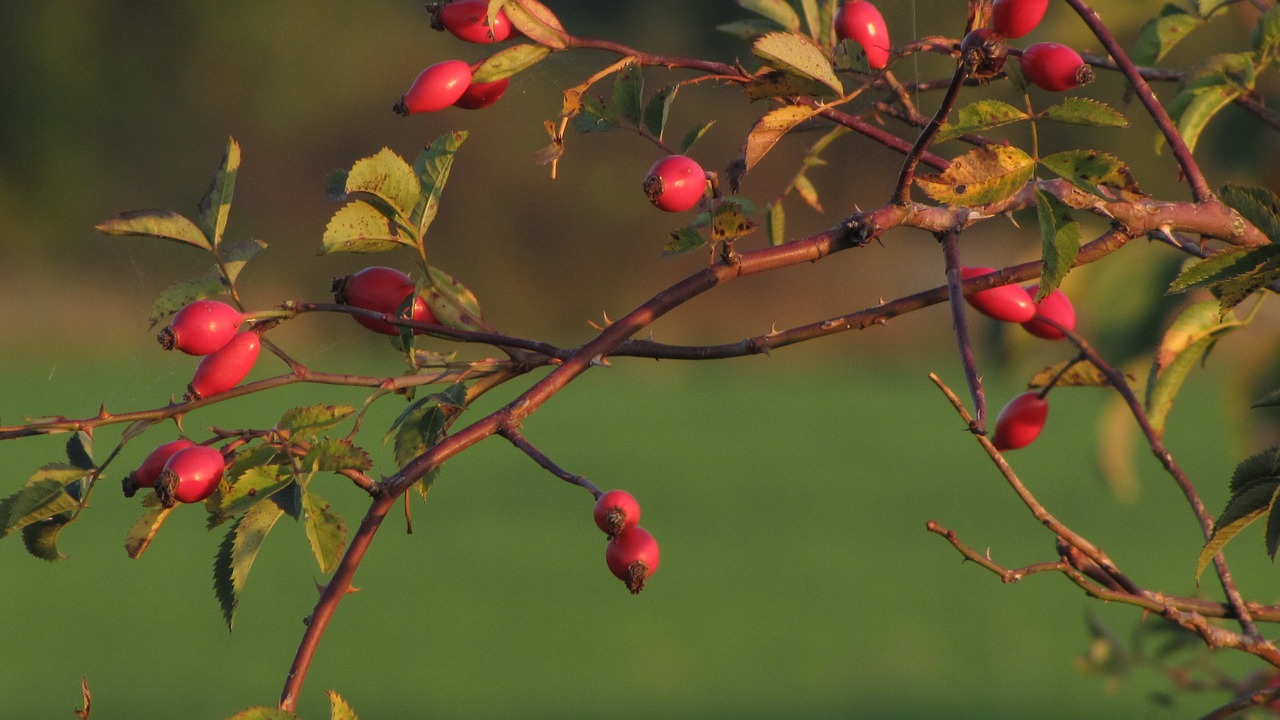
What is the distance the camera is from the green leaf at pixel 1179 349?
0.69 metres

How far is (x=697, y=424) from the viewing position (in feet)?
34.6

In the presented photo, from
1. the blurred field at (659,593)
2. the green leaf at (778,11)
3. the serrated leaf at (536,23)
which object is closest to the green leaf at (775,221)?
the green leaf at (778,11)

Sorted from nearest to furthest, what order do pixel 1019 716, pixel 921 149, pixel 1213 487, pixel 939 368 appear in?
pixel 921 149 < pixel 1019 716 < pixel 1213 487 < pixel 939 368

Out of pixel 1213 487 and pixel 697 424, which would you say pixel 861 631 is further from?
pixel 697 424

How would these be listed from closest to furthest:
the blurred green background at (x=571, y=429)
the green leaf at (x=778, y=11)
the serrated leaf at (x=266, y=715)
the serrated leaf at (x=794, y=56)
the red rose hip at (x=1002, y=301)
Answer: the serrated leaf at (x=266, y=715), the serrated leaf at (x=794, y=56), the red rose hip at (x=1002, y=301), the green leaf at (x=778, y=11), the blurred green background at (x=571, y=429)

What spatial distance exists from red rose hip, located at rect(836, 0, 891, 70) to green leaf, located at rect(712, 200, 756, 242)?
6.2 inches

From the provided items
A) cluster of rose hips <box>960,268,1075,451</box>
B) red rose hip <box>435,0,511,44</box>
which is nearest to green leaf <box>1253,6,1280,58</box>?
cluster of rose hips <box>960,268,1075,451</box>

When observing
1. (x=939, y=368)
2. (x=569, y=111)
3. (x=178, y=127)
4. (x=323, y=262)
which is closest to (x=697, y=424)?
(x=939, y=368)

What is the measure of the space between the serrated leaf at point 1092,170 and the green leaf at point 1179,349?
22 cm

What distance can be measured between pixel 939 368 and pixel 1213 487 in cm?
416

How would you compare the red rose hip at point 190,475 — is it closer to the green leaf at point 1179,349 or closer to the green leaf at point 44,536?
the green leaf at point 44,536

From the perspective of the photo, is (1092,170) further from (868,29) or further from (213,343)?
(213,343)

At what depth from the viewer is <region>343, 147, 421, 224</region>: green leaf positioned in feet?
1.58

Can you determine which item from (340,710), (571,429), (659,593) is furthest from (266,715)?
(571,429)
